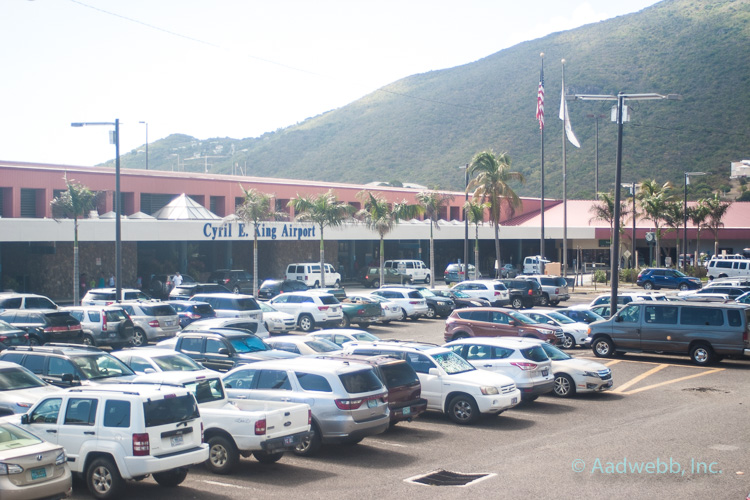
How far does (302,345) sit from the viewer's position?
62.3ft

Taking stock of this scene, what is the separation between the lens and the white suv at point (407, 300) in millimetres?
35062

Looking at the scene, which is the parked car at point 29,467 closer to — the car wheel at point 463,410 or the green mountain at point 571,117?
A: the car wheel at point 463,410

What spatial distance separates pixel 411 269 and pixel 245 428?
140ft

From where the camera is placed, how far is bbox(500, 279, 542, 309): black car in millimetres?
39750

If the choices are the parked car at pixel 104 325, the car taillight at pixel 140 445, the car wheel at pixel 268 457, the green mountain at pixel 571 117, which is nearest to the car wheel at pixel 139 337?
the parked car at pixel 104 325

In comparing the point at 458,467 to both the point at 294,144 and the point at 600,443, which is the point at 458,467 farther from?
the point at 294,144

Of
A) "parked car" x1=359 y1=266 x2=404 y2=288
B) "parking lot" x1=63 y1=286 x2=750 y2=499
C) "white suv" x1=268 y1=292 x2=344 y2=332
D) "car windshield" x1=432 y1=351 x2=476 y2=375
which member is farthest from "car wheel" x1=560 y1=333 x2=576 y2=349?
"parked car" x1=359 y1=266 x2=404 y2=288

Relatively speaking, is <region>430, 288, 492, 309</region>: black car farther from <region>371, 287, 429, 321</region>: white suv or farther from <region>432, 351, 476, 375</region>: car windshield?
<region>432, 351, 476, 375</region>: car windshield

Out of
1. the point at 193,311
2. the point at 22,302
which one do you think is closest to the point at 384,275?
the point at 193,311

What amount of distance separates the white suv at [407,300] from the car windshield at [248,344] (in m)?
16.4

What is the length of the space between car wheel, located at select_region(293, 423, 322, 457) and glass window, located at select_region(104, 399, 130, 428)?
3195 millimetres

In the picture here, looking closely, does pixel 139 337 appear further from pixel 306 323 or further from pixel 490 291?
pixel 490 291

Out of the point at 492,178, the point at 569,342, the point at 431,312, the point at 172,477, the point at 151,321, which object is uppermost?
the point at 492,178

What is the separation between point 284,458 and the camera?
1266cm
